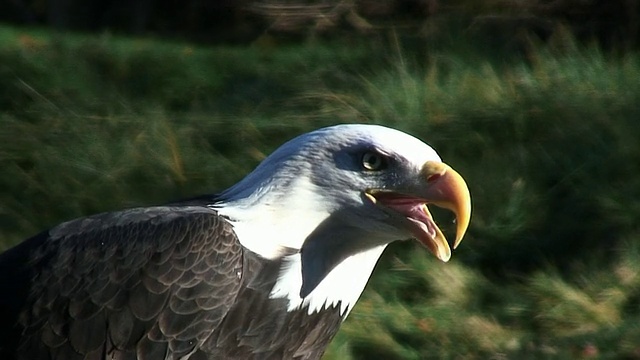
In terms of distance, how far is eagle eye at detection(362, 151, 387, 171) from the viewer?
337cm

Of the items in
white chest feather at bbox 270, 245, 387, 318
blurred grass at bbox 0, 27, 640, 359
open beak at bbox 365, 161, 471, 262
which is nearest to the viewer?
open beak at bbox 365, 161, 471, 262

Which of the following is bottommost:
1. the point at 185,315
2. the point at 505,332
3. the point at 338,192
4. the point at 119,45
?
the point at 119,45

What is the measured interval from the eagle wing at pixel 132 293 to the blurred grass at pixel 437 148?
5.73ft

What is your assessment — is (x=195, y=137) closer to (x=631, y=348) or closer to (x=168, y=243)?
(x=631, y=348)

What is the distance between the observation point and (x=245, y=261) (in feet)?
11.3

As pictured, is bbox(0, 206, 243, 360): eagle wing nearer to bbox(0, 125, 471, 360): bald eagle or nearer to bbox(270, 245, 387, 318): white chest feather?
bbox(0, 125, 471, 360): bald eagle

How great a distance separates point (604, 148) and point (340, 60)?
1.70 meters

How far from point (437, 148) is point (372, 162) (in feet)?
9.57

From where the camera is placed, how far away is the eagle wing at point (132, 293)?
3.40 m

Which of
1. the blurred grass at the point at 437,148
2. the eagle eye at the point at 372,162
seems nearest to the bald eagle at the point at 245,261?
the eagle eye at the point at 372,162

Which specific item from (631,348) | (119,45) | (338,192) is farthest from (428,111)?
(338,192)

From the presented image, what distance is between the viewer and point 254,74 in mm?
7422

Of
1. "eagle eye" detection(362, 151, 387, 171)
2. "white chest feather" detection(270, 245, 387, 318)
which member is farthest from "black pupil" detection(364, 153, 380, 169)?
"white chest feather" detection(270, 245, 387, 318)

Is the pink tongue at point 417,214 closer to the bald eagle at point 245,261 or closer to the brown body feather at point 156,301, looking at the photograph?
the bald eagle at point 245,261
